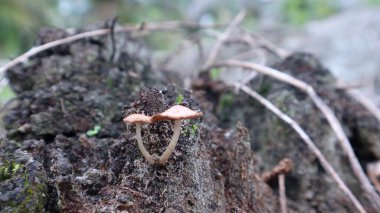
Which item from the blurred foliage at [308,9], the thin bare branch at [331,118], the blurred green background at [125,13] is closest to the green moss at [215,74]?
the thin bare branch at [331,118]

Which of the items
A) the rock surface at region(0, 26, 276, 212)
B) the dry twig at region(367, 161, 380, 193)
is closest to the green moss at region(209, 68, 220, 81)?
the rock surface at region(0, 26, 276, 212)

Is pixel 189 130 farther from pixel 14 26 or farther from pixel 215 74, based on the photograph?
pixel 14 26

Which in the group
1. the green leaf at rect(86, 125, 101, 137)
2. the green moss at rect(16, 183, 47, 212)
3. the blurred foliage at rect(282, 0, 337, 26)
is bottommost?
the green moss at rect(16, 183, 47, 212)

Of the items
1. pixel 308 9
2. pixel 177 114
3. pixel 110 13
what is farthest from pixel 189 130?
pixel 110 13

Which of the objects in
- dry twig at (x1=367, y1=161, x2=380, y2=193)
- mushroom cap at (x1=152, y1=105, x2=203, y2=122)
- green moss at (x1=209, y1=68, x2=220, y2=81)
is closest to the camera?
mushroom cap at (x1=152, y1=105, x2=203, y2=122)

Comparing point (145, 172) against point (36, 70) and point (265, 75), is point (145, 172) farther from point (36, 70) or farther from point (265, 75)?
point (265, 75)

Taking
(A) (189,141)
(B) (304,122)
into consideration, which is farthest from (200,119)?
(B) (304,122)

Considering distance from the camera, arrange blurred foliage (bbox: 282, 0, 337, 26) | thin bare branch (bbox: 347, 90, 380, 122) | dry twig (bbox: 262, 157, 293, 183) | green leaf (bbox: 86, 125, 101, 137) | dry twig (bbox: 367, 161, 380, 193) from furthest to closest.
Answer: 1. blurred foliage (bbox: 282, 0, 337, 26)
2. thin bare branch (bbox: 347, 90, 380, 122)
3. dry twig (bbox: 367, 161, 380, 193)
4. dry twig (bbox: 262, 157, 293, 183)
5. green leaf (bbox: 86, 125, 101, 137)

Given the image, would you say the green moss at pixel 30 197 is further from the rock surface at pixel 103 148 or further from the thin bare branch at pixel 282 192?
the thin bare branch at pixel 282 192

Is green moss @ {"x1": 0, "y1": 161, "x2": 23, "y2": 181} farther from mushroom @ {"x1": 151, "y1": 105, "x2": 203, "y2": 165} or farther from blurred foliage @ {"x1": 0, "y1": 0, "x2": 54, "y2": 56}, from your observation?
blurred foliage @ {"x1": 0, "y1": 0, "x2": 54, "y2": 56}
